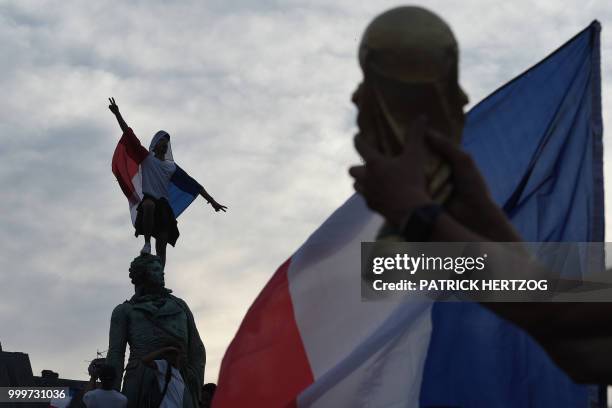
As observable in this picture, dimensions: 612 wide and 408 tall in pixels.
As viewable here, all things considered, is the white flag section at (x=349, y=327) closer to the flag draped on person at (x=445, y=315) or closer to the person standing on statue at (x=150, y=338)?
the flag draped on person at (x=445, y=315)

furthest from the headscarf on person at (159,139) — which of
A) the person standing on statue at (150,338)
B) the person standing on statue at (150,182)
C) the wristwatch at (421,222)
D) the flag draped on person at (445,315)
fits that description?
the wristwatch at (421,222)

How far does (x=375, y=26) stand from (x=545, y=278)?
0.60 m

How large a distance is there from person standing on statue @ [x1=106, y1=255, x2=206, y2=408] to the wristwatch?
11076 millimetres

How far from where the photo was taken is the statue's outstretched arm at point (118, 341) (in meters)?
13.7

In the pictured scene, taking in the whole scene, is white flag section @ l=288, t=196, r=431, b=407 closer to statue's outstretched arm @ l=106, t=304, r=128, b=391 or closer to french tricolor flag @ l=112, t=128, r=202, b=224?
statue's outstretched arm @ l=106, t=304, r=128, b=391

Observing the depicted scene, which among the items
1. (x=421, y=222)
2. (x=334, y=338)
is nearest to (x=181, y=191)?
(x=334, y=338)

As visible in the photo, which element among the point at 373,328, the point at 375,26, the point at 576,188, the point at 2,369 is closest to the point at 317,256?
the point at 373,328

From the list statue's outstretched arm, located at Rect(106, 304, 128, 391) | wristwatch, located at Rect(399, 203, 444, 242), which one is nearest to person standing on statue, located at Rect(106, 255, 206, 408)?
statue's outstretched arm, located at Rect(106, 304, 128, 391)

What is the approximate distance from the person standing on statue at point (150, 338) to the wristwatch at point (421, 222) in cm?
1108

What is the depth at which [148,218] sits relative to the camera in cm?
1784

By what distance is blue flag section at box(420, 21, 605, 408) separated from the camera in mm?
6895

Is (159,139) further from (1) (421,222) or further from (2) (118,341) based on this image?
(1) (421,222)

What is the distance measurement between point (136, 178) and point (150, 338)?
4.84 meters

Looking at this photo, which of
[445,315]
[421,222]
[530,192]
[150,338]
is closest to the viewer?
[421,222]
